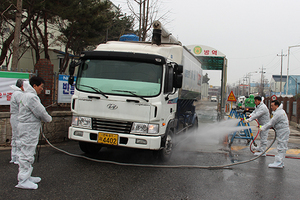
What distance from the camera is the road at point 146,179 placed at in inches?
165

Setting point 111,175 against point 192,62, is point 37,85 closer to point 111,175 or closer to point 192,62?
point 111,175

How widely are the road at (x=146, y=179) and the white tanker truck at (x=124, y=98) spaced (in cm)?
61

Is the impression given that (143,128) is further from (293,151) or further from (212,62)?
(212,62)

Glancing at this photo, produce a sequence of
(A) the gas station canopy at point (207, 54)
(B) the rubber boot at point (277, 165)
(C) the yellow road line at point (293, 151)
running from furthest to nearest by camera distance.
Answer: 1. (A) the gas station canopy at point (207, 54)
2. (C) the yellow road line at point (293, 151)
3. (B) the rubber boot at point (277, 165)

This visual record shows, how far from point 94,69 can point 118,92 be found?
83cm

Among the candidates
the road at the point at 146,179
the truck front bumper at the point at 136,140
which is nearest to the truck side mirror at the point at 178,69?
the truck front bumper at the point at 136,140

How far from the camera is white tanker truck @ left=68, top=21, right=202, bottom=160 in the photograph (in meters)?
5.25

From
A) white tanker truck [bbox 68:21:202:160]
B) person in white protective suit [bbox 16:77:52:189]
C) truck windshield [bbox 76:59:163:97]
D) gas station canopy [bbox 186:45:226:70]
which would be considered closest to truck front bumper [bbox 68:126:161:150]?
white tanker truck [bbox 68:21:202:160]

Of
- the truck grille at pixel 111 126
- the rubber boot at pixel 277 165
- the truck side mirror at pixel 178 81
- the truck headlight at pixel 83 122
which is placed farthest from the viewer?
the rubber boot at pixel 277 165

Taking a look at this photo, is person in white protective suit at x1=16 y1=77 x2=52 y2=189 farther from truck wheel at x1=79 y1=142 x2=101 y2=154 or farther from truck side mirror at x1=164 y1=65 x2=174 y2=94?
truck side mirror at x1=164 y1=65 x2=174 y2=94

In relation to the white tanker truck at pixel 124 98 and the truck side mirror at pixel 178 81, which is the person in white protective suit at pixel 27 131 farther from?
the truck side mirror at pixel 178 81

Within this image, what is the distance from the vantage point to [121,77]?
5.51 metres

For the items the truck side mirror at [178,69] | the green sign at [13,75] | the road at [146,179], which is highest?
the truck side mirror at [178,69]

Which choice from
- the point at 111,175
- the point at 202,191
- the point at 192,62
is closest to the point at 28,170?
the point at 111,175
